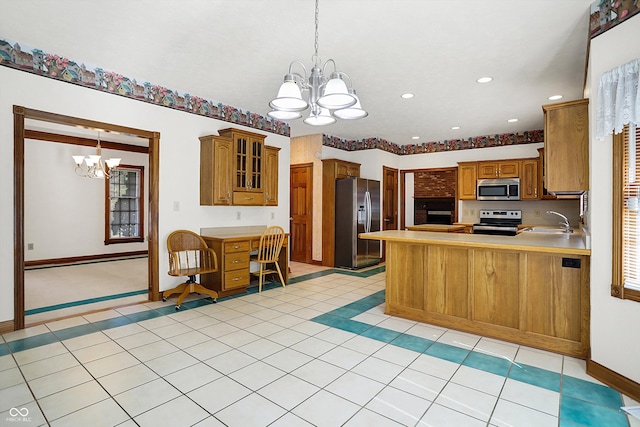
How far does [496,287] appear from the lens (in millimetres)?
3119

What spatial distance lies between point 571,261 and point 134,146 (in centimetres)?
833

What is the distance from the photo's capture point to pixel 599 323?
2.41 meters

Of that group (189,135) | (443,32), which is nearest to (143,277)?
(189,135)

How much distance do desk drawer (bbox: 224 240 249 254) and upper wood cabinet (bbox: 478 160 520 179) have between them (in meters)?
4.90

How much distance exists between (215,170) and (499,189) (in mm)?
5272

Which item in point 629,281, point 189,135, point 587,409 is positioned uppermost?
point 189,135

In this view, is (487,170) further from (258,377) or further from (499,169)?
(258,377)

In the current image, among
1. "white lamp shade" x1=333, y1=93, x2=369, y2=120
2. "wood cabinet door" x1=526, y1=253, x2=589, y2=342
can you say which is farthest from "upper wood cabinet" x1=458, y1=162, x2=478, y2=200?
"white lamp shade" x1=333, y1=93, x2=369, y2=120

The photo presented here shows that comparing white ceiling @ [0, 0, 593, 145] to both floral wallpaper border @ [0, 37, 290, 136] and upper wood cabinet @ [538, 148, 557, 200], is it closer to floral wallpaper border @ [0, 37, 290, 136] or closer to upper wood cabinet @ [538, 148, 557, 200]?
floral wallpaper border @ [0, 37, 290, 136]

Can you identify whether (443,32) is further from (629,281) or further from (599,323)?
(599,323)

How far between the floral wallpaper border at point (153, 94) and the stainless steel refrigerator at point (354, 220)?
1.12 meters

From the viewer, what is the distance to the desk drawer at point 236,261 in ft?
14.5

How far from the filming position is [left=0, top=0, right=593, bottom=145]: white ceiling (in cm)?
256

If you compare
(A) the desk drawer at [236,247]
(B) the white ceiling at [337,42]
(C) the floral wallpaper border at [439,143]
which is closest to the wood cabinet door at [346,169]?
(C) the floral wallpaper border at [439,143]
